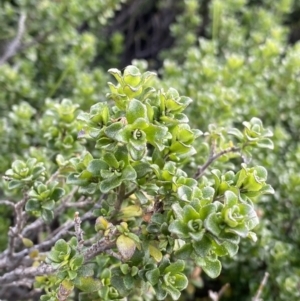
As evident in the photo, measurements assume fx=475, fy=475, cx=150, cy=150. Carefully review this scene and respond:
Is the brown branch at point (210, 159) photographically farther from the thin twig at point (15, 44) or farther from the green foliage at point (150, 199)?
the thin twig at point (15, 44)

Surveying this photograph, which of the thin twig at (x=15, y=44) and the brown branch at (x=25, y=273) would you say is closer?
the brown branch at (x=25, y=273)

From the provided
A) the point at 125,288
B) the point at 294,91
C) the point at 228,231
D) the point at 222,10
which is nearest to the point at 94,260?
the point at 125,288

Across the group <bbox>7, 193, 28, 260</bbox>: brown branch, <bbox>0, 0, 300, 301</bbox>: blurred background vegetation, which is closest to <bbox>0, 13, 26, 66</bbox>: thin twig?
<bbox>0, 0, 300, 301</bbox>: blurred background vegetation

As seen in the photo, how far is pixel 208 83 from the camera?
195cm

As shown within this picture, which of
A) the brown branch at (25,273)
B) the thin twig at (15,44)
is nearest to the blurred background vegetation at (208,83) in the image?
the thin twig at (15,44)

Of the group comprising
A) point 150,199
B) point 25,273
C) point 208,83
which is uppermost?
point 150,199

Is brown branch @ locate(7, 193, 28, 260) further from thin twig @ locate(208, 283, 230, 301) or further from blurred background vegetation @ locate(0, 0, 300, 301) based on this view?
thin twig @ locate(208, 283, 230, 301)

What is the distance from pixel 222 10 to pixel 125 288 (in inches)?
69.4

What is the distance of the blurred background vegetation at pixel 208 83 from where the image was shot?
5.48 ft

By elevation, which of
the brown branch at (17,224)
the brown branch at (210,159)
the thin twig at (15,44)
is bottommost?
the thin twig at (15,44)

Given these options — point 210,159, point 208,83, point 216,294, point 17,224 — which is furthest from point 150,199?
point 208,83

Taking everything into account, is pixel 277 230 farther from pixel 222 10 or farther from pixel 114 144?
pixel 222 10

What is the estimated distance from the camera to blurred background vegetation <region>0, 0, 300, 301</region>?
167 centimetres

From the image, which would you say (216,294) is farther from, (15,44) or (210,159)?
(15,44)
